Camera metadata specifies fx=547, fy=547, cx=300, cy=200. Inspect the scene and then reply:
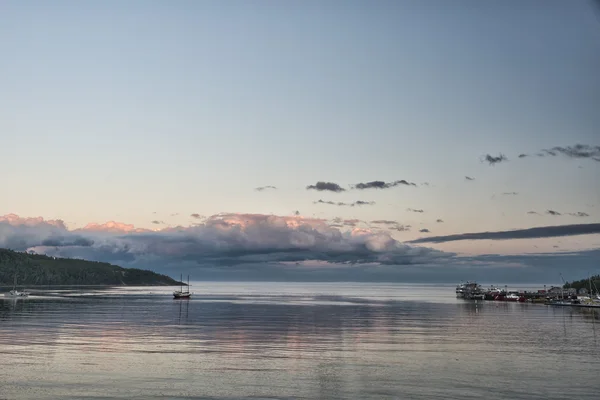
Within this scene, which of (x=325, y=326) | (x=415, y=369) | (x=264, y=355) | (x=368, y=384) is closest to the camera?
(x=368, y=384)

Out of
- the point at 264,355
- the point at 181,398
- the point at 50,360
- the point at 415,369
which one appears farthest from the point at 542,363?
the point at 50,360

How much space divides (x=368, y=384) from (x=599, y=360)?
31040mm

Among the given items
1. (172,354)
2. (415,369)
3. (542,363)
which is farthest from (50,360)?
(542,363)

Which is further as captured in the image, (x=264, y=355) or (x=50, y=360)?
(x=264, y=355)

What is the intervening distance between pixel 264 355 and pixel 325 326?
4207 cm

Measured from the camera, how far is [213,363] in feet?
182

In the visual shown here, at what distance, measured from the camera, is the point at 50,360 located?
55.2 m

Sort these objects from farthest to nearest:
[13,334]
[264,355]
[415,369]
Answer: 1. [13,334]
2. [264,355]
3. [415,369]

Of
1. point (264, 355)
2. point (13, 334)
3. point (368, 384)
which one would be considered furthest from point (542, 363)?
point (13, 334)

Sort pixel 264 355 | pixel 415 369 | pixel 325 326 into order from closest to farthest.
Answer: pixel 415 369, pixel 264 355, pixel 325 326

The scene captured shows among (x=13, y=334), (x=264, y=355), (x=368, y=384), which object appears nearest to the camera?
(x=368, y=384)

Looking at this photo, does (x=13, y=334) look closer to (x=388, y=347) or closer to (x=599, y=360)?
(x=388, y=347)

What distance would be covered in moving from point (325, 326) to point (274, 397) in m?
62.5

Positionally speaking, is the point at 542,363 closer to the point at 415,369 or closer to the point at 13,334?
the point at 415,369
